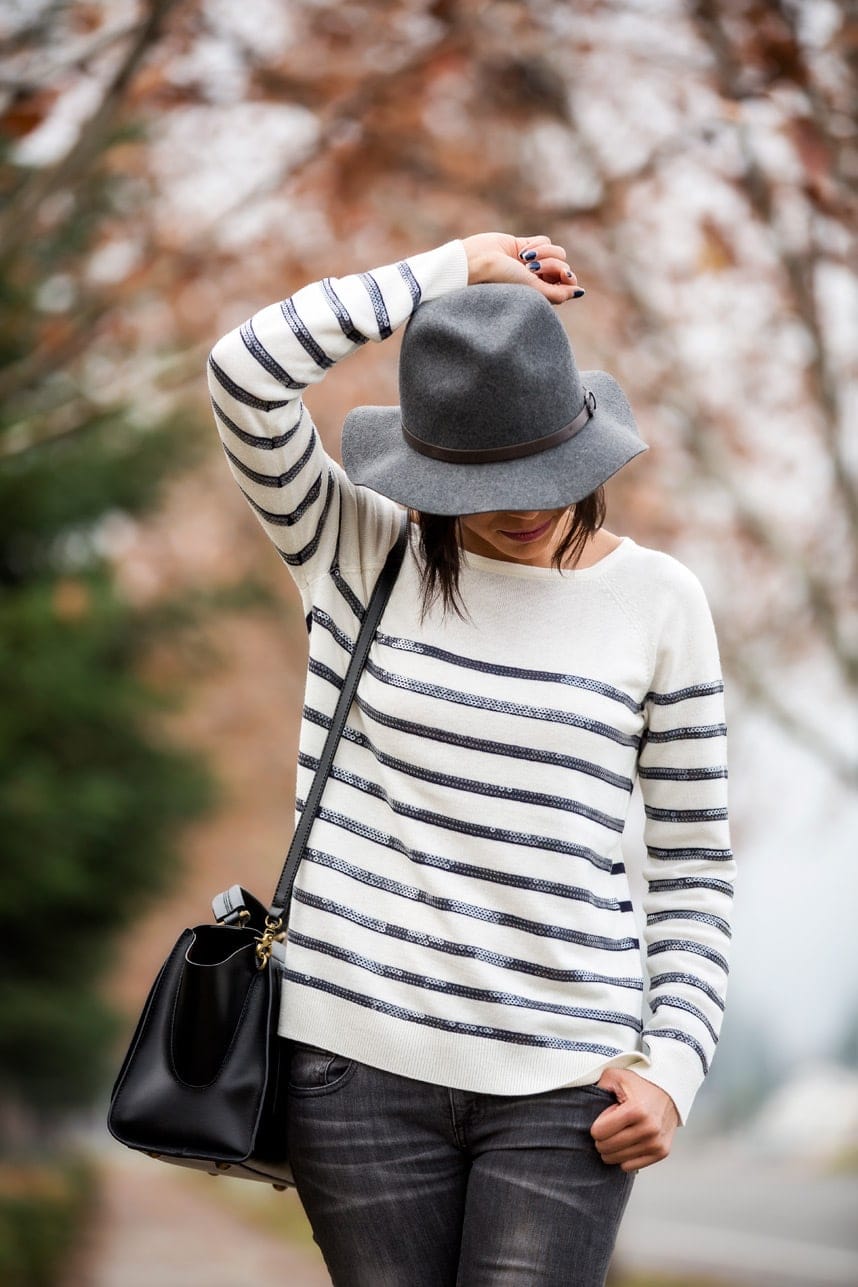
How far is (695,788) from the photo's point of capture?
1953 millimetres

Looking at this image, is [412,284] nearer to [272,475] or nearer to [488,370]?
[488,370]

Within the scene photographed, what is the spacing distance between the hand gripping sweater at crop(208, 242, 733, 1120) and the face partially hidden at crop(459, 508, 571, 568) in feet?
0.08

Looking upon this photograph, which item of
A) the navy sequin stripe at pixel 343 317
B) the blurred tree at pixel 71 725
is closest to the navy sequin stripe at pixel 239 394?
the navy sequin stripe at pixel 343 317

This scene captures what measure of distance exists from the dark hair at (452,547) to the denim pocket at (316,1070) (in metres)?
0.61

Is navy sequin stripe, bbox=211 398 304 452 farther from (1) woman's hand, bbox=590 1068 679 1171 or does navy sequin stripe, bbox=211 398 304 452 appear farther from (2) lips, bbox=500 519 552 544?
(1) woman's hand, bbox=590 1068 679 1171

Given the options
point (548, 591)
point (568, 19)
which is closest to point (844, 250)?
point (568, 19)

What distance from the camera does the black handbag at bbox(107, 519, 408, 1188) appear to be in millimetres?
1821

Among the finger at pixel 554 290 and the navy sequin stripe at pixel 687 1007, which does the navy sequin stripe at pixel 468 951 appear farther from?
Result: the finger at pixel 554 290

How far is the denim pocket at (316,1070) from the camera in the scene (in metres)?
1.85

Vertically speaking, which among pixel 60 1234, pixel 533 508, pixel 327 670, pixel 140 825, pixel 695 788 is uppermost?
pixel 533 508

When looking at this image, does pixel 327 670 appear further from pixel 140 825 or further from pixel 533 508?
pixel 140 825

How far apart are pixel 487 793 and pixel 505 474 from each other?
1.39 feet

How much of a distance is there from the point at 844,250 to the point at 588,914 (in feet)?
12.7

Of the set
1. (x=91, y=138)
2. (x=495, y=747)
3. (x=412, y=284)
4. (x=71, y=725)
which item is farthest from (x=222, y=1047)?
(x=71, y=725)
